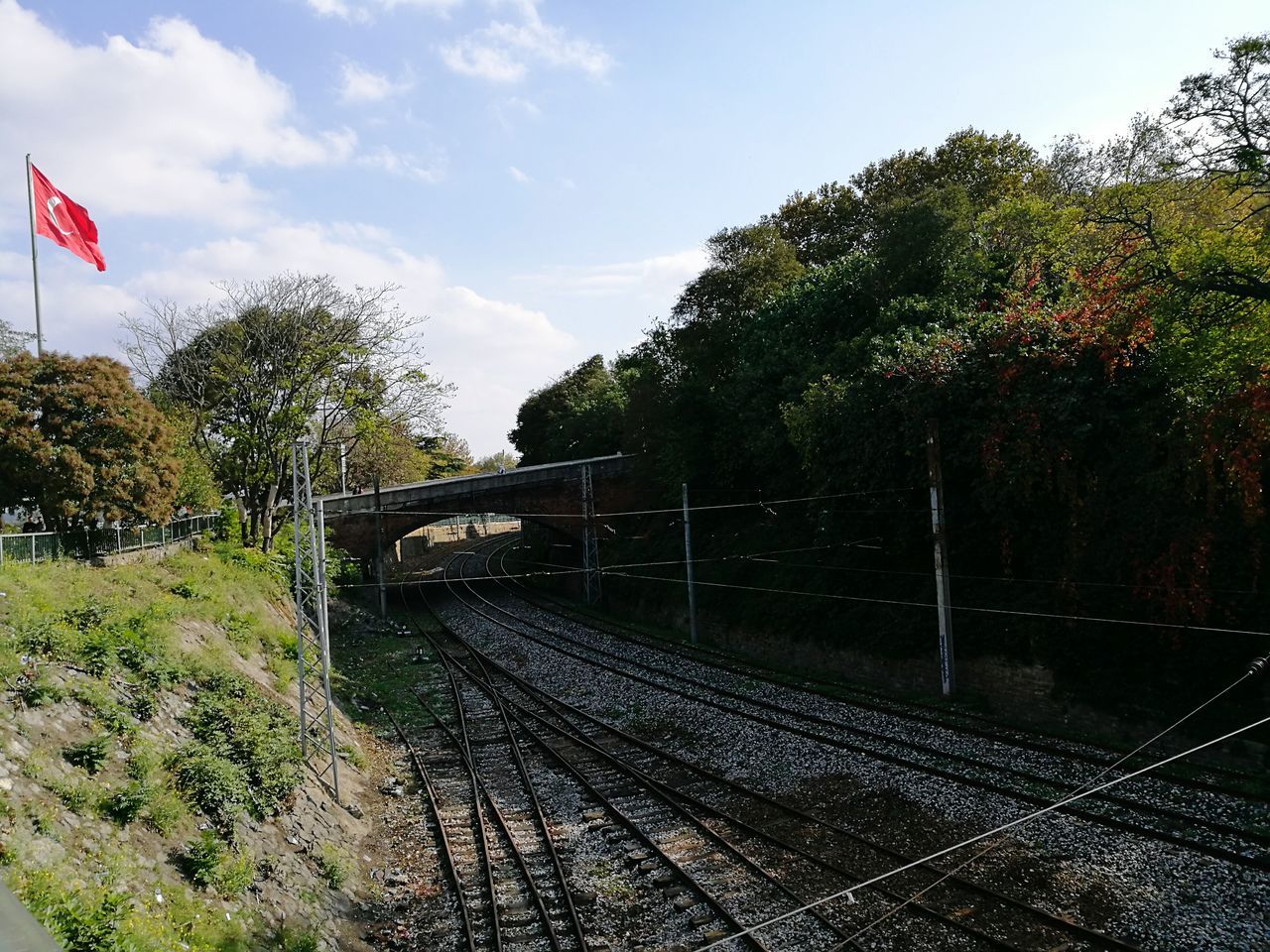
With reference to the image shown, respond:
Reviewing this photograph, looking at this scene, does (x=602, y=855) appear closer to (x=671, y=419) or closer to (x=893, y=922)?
(x=893, y=922)

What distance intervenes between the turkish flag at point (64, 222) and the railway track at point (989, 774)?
690 inches

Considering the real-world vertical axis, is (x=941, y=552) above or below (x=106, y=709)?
above

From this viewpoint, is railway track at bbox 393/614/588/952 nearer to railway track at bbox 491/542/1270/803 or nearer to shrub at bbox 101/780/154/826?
shrub at bbox 101/780/154/826

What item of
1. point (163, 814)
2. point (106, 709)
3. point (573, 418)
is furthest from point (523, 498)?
point (163, 814)

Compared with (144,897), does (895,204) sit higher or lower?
higher

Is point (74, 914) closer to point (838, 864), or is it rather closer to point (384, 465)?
point (838, 864)

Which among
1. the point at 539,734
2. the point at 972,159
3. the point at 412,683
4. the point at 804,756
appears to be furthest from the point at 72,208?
the point at 972,159

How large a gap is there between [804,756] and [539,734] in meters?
6.02

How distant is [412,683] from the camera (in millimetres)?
23797

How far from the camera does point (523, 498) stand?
3603 cm

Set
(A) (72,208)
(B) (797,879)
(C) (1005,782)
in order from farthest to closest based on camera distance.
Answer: (A) (72,208), (C) (1005,782), (B) (797,879)

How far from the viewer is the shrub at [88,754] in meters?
9.62

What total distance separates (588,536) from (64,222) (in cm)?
2130

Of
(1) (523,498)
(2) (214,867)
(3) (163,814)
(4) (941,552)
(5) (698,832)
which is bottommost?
(5) (698,832)
